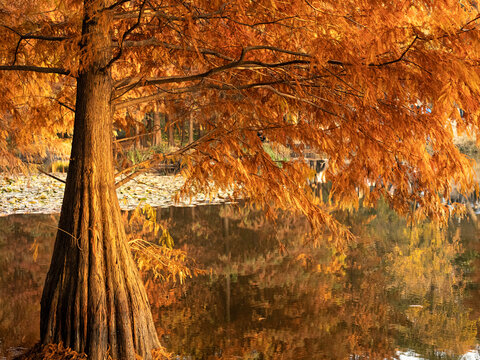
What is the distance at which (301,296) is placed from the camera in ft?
23.8

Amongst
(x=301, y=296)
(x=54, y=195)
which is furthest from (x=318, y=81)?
(x=54, y=195)

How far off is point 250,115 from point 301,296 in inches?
114

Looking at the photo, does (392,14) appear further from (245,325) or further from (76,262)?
(245,325)

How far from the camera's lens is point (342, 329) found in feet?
20.1

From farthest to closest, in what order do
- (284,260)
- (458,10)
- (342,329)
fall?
(284,260) < (342,329) < (458,10)

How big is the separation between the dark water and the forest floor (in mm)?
2620

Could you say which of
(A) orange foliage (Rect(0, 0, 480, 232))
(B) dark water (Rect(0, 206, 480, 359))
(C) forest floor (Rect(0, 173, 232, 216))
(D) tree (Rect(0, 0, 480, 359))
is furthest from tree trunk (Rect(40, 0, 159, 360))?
(C) forest floor (Rect(0, 173, 232, 216))

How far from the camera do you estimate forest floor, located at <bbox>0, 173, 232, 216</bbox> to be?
563 inches

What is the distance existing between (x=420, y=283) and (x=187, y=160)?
4603 mm

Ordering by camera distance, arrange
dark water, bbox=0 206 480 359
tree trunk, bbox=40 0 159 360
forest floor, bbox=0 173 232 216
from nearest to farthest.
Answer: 1. tree trunk, bbox=40 0 159 360
2. dark water, bbox=0 206 480 359
3. forest floor, bbox=0 173 232 216

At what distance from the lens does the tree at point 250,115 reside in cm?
400

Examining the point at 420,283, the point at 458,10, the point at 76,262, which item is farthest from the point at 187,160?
the point at 420,283

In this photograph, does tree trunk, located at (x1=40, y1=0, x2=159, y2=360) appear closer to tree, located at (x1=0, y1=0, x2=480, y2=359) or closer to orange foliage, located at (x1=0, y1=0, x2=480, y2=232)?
tree, located at (x1=0, y1=0, x2=480, y2=359)

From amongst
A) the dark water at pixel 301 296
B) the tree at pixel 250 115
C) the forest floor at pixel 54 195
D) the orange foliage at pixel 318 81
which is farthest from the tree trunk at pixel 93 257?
the forest floor at pixel 54 195
